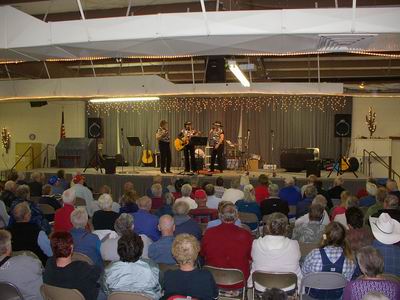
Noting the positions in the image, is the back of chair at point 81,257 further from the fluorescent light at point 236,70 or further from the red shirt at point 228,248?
the fluorescent light at point 236,70

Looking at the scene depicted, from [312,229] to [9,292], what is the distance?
128 inches

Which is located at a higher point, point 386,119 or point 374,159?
point 386,119

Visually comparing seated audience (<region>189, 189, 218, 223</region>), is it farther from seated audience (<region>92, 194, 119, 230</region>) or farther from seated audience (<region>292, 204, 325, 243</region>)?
seated audience (<region>292, 204, 325, 243</region>)

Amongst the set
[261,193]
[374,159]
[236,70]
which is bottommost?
[374,159]

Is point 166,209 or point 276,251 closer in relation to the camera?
point 276,251

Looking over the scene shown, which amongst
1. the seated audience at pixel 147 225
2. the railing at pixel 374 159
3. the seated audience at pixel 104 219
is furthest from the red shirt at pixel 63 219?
the railing at pixel 374 159

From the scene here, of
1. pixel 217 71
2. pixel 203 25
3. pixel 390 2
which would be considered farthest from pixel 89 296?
pixel 217 71

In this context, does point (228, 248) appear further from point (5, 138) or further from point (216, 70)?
point (5, 138)

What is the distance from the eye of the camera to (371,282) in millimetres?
3373

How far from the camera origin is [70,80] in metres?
13.5

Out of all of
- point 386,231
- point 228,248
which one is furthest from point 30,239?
point 386,231

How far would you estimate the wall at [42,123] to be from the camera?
2088 centimetres

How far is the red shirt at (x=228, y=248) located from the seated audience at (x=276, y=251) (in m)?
0.10

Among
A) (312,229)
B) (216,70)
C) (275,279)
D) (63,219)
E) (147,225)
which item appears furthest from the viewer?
(216,70)
